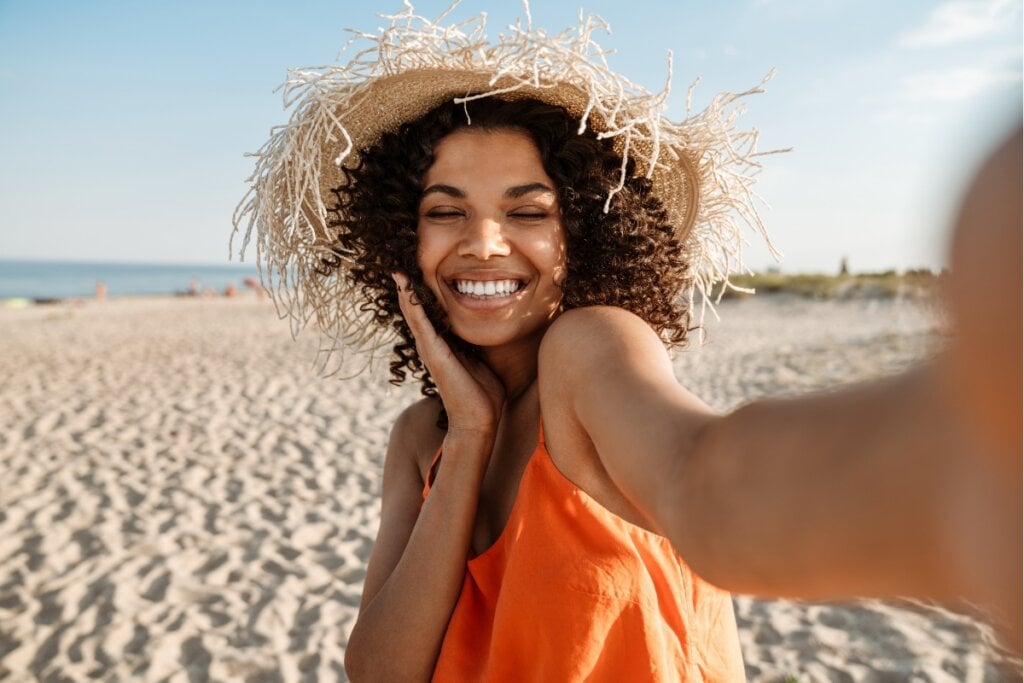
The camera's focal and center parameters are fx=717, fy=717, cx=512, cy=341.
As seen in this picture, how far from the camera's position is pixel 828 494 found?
601mm

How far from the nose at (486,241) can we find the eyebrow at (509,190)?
77mm

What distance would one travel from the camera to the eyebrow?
1823 mm

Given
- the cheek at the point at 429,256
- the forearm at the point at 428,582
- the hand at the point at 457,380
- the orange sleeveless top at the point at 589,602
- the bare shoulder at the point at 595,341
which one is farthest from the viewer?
the cheek at the point at 429,256

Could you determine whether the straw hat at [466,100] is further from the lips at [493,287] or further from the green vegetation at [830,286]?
the green vegetation at [830,286]

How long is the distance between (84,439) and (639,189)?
7130 millimetres

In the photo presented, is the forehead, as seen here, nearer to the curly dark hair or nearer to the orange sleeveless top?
the curly dark hair

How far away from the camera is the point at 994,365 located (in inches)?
18.2

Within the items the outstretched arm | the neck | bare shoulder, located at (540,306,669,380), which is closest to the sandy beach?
the outstretched arm

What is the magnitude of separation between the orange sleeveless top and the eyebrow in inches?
27.6

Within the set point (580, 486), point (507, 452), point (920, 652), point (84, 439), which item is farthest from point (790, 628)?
point (84, 439)

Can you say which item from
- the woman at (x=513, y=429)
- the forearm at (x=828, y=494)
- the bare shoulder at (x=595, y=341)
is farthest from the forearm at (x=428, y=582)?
the forearm at (x=828, y=494)

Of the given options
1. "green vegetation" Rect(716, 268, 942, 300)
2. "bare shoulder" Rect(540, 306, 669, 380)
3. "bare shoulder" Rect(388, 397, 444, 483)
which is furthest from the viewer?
"green vegetation" Rect(716, 268, 942, 300)

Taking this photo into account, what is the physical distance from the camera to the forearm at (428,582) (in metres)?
1.69

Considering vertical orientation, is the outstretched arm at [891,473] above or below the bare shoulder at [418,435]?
above
